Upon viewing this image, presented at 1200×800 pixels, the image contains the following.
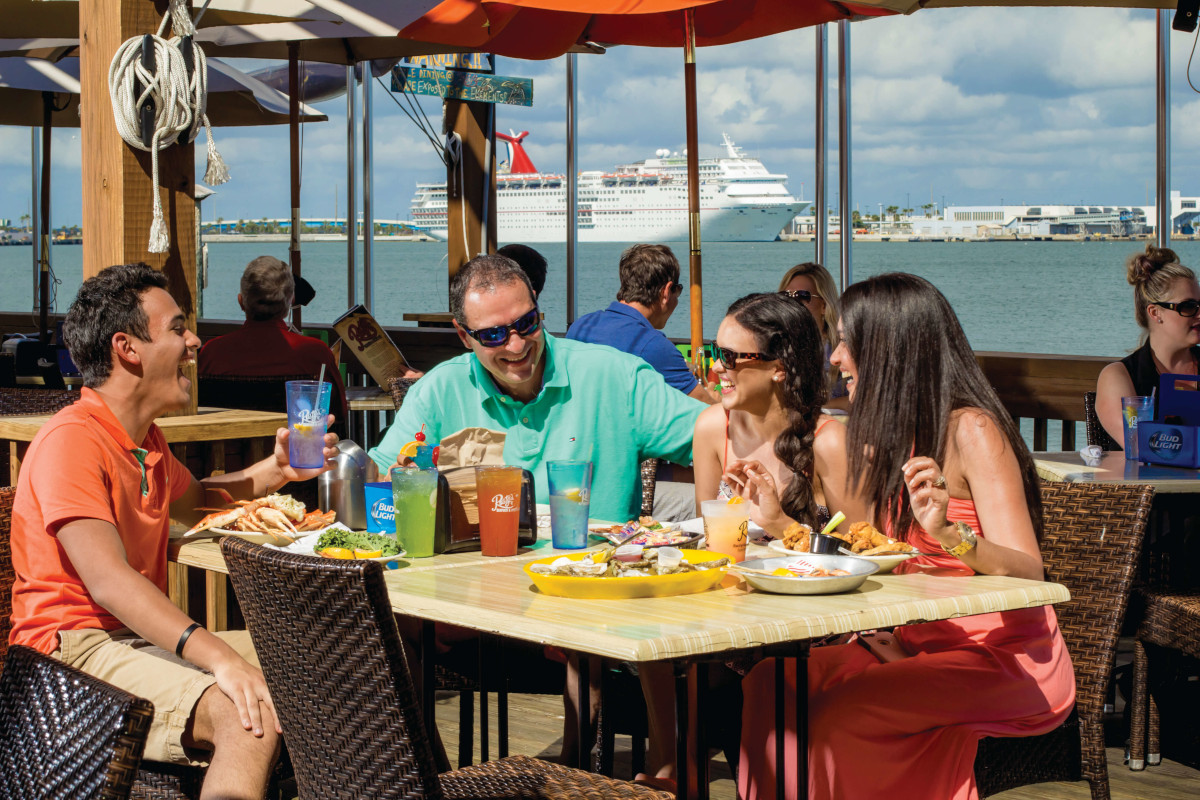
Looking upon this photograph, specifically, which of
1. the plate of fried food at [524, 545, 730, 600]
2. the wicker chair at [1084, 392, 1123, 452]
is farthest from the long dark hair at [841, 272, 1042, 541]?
the wicker chair at [1084, 392, 1123, 452]

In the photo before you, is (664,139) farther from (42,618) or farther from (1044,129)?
(42,618)

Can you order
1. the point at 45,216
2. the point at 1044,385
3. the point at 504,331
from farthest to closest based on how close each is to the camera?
the point at 45,216, the point at 1044,385, the point at 504,331

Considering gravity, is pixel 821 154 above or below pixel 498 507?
above

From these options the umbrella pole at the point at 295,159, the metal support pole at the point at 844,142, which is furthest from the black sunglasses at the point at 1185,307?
the umbrella pole at the point at 295,159

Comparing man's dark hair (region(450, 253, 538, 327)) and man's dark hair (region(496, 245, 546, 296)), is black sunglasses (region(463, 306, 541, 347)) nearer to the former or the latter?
man's dark hair (region(450, 253, 538, 327))

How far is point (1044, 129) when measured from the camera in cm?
5041

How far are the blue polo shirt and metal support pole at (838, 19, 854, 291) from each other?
227 centimetres

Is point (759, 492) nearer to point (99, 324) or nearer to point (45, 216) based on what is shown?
point (99, 324)

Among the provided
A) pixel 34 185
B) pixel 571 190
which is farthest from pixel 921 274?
pixel 571 190

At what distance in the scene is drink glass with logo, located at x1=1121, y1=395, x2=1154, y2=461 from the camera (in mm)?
4141

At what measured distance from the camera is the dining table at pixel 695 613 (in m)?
1.75

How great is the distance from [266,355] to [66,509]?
10.2 ft

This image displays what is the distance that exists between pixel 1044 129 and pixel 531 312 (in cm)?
5191

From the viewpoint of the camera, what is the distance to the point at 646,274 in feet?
16.5
